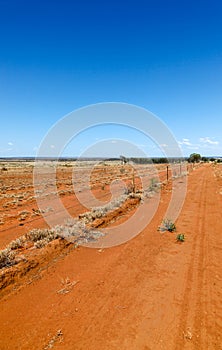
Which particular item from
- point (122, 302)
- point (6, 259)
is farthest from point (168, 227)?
point (6, 259)

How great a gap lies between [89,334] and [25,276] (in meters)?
2.89

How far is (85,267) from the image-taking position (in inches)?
278

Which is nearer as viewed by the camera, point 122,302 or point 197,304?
point 197,304

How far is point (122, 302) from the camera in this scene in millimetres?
5309

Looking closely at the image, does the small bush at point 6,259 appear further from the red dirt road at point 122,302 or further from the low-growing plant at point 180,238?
the low-growing plant at point 180,238

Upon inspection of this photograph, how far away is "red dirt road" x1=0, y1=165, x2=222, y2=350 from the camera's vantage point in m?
4.29

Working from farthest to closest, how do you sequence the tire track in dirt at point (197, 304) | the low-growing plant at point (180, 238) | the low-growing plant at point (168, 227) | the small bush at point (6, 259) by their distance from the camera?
the low-growing plant at point (168, 227) < the low-growing plant at point (180, 238) < the small bush at point (6, 259) < the tire track in dirt at point (197, 304)

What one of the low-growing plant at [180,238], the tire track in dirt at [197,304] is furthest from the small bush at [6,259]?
the low-growing plant at [180,238]

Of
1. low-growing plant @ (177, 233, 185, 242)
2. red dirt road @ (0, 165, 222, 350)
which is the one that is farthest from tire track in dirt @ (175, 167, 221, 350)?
low-growing plant @ (177, 233, 185, 242)

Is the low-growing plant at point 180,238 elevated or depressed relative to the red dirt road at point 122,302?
elevated

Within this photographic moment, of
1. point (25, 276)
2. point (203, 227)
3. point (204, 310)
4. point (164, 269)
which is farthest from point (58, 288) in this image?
point (203, 227)

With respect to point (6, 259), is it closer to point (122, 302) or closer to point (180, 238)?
point (122, 302)

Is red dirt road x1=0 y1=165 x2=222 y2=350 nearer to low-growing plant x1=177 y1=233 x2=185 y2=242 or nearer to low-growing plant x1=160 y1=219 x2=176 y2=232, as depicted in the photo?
low-growing plant x1=177 y1=233 x2=185 y2=242

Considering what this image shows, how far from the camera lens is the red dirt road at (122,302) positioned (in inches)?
169
